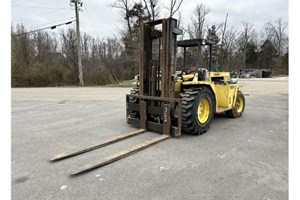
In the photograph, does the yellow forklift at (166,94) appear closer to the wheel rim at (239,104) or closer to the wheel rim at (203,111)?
the wheel rim at (203,111)

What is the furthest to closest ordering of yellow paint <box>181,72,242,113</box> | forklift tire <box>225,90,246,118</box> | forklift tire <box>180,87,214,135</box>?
forklift tire <box>225,90,246,118</box>
yellow paint <box>181,72,242,113</box>
forklift tire <box>180,87,214,135</box>

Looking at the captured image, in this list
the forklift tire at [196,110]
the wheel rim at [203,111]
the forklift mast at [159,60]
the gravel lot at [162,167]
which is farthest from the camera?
the wheel rim at [203,111]

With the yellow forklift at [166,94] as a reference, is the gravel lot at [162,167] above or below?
below

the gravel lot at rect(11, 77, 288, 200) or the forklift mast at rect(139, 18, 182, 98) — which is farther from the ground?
the forklift mast at rect(139, 18, 182, 98)

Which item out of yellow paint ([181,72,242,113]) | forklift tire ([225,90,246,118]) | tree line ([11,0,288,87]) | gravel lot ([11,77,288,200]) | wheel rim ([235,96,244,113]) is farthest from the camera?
tree line ([11,0,288,87])

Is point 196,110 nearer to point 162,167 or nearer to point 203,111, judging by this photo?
point 203,111

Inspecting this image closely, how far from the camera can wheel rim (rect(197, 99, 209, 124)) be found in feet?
16.9

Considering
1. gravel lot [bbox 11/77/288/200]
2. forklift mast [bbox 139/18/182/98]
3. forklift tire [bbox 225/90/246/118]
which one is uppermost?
forklift mast [bbox 139/18/182/98]

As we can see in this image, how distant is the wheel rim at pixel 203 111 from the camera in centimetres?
516

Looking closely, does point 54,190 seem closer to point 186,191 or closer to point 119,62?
point 186,191

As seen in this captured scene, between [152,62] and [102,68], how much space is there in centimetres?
2451

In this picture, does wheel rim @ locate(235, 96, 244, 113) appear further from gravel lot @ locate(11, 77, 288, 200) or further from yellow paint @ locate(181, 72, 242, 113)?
gravel lot @ locate(11, 77, 288, 200)

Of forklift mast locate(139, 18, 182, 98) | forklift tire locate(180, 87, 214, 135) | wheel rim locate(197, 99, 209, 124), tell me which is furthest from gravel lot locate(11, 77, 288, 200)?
forklift mast locate(139, 18, 182, 98)

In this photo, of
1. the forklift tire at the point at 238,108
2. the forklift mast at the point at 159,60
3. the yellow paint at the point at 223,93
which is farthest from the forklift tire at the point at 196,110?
the forklift tire at the point at 238,108
